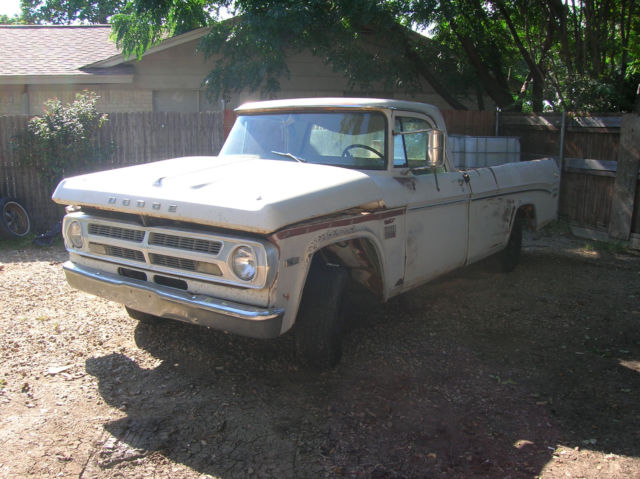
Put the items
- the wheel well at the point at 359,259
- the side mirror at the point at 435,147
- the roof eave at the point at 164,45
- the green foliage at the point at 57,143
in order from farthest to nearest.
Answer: the roof eave at the point at 164,45 < the green foliage at the point at 57,143 < the side mirror at the point at 435,147 < the wheel well at the point at 359,259

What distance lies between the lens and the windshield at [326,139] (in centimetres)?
473

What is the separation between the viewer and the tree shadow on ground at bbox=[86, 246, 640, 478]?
3260 mm

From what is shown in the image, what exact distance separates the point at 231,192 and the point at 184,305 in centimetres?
76

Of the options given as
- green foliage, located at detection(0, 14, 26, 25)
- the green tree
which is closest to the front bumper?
the green tree

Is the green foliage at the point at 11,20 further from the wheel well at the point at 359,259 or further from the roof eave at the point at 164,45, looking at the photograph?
the wheel well at the point at 359,259

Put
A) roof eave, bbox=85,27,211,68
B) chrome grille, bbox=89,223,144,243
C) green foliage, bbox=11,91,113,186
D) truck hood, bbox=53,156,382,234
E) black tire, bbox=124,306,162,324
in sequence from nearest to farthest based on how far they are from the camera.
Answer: truck hood, bbox=53,156,382,234 < chrome grille, bbox=89,223,144,243 < black tire, bbox=124,306,162,324 < green foliage, bbox=11,91,113,186 < roof eave, bbox=85,27,211,68

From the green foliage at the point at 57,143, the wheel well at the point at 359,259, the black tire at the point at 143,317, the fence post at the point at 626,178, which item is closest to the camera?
the wheel well at the point at 359,259

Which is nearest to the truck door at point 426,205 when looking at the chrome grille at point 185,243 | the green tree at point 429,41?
the chrome grille at point 185,243

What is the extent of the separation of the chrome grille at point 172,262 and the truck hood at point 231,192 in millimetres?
292

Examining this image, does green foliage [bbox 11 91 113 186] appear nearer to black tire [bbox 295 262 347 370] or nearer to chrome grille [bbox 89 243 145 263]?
chrome grille [bbox 89 243 145 263]

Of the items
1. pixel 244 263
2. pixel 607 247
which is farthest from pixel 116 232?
pixel 607 247

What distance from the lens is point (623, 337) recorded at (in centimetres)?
515

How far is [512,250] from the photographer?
698 cm

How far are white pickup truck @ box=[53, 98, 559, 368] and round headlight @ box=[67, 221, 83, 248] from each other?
1cm
